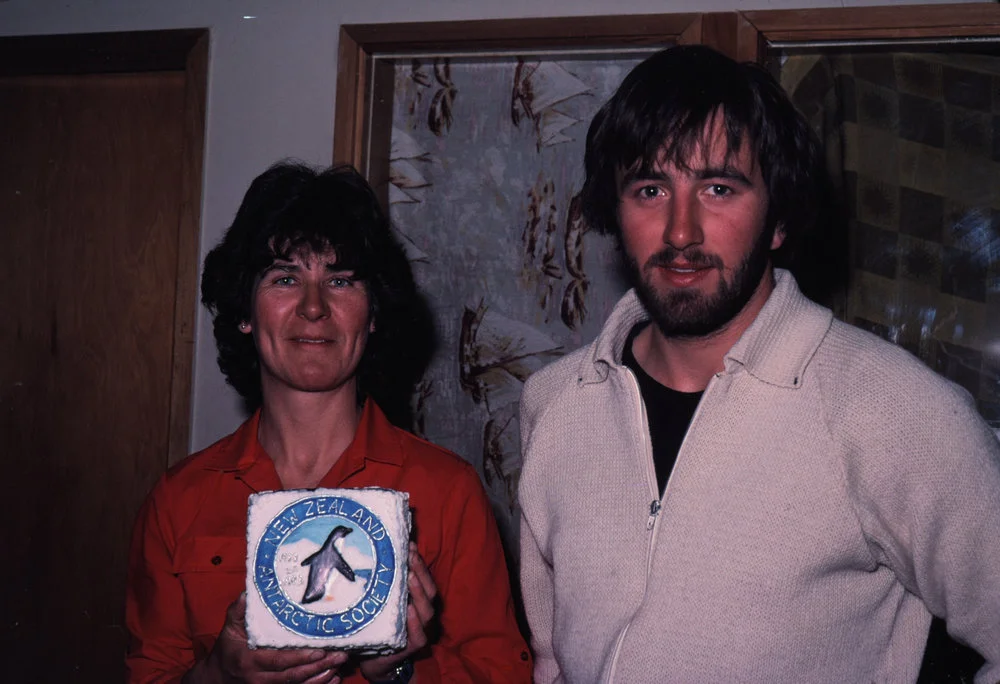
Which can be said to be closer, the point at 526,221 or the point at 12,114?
the point at 526,221

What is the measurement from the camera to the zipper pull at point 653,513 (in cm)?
152

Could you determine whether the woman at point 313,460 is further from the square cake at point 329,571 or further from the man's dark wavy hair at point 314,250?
the square cake at point 329,571

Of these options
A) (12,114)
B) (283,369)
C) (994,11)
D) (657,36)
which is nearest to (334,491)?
(283,369)

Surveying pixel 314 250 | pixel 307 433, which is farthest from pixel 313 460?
pixel 314 250

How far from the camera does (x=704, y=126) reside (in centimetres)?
164

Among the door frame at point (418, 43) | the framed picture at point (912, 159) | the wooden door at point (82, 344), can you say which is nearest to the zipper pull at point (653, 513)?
the framed picture at point (912, 159)

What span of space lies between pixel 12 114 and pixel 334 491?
234 centimetres

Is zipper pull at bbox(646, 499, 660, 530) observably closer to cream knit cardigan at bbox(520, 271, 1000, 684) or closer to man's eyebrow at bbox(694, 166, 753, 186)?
cream knit cardigan at bbox(520, 271, 1000, 684)

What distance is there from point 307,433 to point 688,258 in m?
0.85

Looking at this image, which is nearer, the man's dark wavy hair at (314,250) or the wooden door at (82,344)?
the man's dark wavy hair at (314,250)

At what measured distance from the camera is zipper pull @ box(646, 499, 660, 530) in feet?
4.97

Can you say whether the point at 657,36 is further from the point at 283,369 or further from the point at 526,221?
the point at 283,369

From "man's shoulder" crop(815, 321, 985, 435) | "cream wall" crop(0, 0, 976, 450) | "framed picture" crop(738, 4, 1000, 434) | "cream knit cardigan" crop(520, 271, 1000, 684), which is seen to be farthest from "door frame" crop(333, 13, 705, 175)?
"man's shoulder" crop(815, 321, 985, 435)

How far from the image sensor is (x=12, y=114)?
10.2 ft
